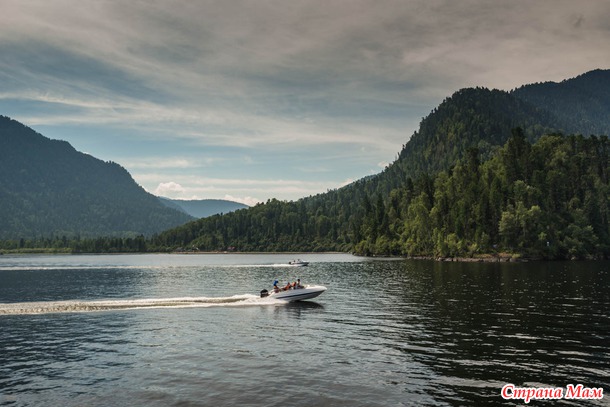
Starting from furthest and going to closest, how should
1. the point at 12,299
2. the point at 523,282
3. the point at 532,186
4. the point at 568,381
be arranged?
the point at 532,186 → the point at 523,282 → the point at 12,299 → the point at 568,381

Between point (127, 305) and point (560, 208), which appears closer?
point (127, 305)

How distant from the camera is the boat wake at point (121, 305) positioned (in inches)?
2251

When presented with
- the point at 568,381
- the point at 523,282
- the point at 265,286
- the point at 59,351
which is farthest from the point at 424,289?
the point at 59,351

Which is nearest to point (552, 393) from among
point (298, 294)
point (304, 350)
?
point (304, 350)

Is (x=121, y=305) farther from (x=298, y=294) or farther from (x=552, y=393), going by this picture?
(x=552, y=393)

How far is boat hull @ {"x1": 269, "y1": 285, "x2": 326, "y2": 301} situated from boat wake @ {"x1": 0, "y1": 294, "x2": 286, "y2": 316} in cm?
70

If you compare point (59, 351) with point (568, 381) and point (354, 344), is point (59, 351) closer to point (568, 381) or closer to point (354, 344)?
point (354, 344)

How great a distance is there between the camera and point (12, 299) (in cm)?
7375

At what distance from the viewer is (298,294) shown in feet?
210

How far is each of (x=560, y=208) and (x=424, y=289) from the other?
125 meters

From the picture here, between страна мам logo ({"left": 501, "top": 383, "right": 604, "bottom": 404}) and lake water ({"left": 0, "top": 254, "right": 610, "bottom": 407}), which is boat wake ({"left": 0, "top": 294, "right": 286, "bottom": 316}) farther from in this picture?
страна мам logo ({"left": 501, "top": 383, "right": 604, "bottom": 404})

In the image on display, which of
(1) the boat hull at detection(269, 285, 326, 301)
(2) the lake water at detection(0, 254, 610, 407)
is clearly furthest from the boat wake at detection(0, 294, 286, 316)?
(1) the boat hull at detection(269, 285, 326, 301)

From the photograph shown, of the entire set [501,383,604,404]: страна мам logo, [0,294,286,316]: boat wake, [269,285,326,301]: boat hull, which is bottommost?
[0,294,286,316]: boat wake

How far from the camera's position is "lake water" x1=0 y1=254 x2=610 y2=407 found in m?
25.9
